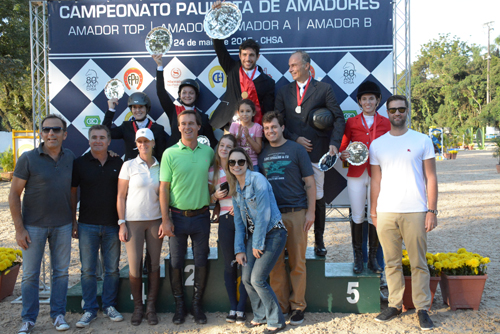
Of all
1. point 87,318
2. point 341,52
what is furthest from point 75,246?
point 341,52

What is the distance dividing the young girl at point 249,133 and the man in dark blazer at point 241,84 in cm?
41

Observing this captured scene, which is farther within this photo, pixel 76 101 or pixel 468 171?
pixel 468 171

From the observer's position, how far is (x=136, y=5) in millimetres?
5504

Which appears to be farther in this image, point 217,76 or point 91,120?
point 91,120

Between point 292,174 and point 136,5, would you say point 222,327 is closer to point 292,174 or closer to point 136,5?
point 292,174

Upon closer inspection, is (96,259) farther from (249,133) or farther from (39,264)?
(249,133)

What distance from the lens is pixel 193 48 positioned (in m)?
5.47

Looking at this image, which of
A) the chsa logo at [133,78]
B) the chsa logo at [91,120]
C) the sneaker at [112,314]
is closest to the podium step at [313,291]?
the sneaker at [112,314]

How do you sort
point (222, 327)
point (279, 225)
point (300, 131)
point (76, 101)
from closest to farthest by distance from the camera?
point (279, 225) < point (222, 327) < point (300, 131) < point (76, 101)

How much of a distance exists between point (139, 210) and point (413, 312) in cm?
307

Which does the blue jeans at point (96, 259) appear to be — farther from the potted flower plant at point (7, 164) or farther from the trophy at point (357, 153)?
the potted flower plant at point (7, 164)

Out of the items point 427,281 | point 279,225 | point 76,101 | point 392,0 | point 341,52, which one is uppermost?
point 392,0

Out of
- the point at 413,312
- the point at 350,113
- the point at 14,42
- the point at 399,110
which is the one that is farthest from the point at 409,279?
the point at 14,42

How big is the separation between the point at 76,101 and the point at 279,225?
366 cm
